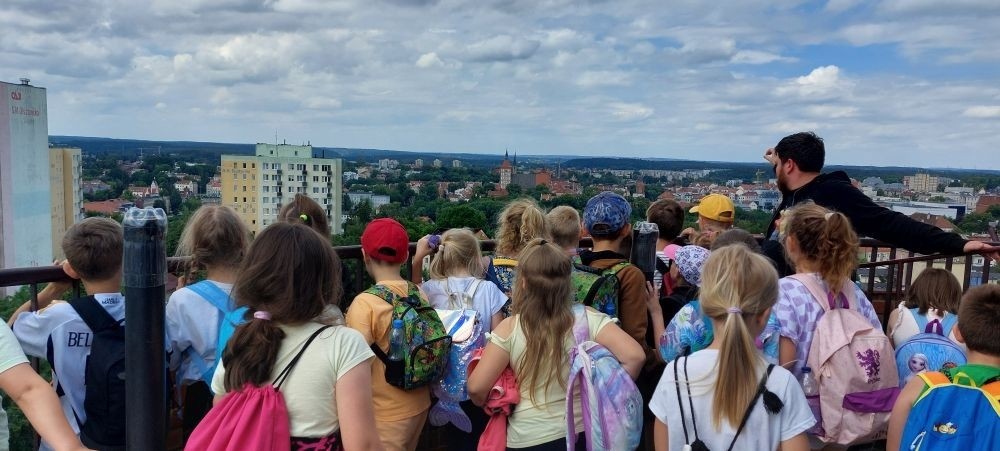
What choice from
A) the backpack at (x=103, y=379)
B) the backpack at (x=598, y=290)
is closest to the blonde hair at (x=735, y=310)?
the backpack at (x=598, y=290)

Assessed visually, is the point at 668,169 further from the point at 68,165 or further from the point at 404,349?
the point at 68,165

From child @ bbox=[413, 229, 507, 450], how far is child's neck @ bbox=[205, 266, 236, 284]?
98 cm

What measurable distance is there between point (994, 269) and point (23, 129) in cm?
6034

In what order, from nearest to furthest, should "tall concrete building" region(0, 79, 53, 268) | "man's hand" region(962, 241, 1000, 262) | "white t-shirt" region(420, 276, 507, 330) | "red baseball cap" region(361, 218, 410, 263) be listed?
"red baseball cap" region(361, 218, 410, 263)
"white t-shirt" region(420, 276, 507, 330)
"man's hand" region(962, 241, 1000, 262)
"tall concrete building" region(0, 79, 53, 268)

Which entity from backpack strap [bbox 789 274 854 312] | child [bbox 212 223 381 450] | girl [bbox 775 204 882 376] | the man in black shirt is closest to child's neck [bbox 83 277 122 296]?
child [bbox 212 223 381 450]

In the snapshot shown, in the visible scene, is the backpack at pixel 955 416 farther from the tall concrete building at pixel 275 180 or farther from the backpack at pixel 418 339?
the tall concrete building at pixel 275 180

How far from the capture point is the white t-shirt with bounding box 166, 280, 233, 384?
307 cm

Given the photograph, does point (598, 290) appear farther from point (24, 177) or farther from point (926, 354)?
point (24, 177)

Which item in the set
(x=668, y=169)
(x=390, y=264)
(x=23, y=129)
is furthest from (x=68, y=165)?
(x=390, y=264)

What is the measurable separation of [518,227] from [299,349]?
71.9 inches

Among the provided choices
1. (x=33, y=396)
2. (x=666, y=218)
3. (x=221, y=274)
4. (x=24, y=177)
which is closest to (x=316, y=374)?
(x=33, y=396)

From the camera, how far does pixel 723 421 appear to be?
2.59m

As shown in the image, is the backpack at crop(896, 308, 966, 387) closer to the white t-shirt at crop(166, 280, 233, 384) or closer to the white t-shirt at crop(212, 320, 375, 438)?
the white t-shirt at crop(212, 320, 375, 438)

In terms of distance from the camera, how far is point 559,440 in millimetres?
3170
